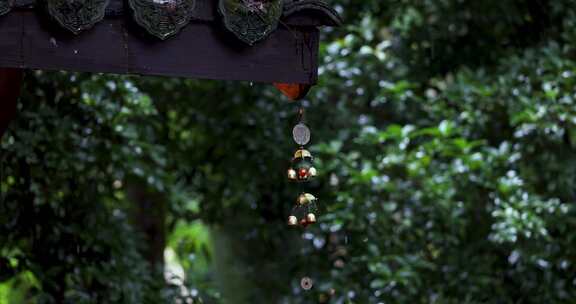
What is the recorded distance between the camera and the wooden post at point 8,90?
10.8 feet

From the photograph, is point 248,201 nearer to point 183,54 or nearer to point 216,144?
point 216,144

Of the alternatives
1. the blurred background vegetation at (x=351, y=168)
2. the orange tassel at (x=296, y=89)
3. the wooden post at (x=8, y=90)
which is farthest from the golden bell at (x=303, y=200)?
the blurred background vegetation at (x=351, y=168)

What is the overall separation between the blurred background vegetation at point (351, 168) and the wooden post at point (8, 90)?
3.44 ft

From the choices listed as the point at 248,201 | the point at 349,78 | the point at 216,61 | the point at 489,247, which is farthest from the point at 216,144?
the point at 216,61

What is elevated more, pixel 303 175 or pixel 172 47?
pixel 172 47

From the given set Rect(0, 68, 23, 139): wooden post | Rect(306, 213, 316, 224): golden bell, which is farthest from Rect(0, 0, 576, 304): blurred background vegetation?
Rect(306, 213, 316, 224): golden bell

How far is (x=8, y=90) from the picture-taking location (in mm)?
3328

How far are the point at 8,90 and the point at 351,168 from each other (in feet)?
7.86

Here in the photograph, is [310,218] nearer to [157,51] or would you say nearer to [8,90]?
[157,51]

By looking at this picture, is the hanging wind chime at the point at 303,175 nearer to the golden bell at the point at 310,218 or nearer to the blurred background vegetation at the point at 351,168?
the golden bell at the point at 310,218

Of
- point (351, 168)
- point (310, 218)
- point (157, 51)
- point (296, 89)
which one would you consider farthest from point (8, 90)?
point (351, 168)

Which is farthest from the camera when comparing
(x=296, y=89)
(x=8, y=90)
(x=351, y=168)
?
(x=351, y=168)

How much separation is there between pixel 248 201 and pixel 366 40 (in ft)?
4.02

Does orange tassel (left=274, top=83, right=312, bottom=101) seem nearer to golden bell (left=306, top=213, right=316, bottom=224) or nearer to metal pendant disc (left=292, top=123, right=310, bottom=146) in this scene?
metal pendant disc (left=292, top=123, right=310, bottom=146)
